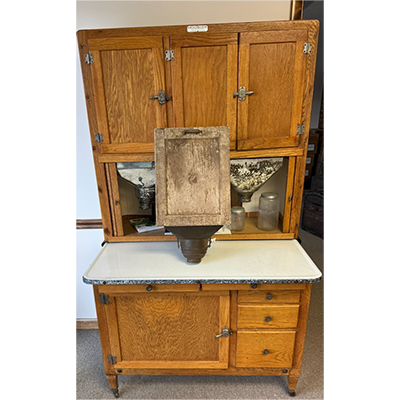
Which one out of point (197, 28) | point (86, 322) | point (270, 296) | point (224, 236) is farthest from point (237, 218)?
point (86, 322)

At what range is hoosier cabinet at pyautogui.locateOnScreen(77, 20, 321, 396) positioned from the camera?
4.47 feet

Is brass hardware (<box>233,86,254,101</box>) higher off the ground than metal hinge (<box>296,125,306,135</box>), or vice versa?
brass hardware (<box>233,86,254,101</box>)

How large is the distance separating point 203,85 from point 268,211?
85cm

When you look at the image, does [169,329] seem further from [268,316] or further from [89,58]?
[89,58]

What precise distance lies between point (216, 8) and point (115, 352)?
2086 mm

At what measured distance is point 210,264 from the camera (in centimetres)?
144

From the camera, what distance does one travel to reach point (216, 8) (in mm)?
1576

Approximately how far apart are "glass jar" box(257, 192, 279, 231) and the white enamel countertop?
122 millimetres

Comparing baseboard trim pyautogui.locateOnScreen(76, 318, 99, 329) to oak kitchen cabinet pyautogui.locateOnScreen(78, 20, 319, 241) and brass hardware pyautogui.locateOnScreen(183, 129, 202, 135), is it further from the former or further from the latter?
brass hardware pyautogui.locateOnScreen(183, 129, 202, 135)

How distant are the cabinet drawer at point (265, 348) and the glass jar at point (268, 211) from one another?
0.62 m

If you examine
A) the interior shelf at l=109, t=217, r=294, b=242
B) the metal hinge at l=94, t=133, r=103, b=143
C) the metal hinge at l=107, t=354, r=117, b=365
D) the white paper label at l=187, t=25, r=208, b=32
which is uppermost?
the white paper label at l=187, t=25, r=208, b=32

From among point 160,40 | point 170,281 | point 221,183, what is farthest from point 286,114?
point 170,281

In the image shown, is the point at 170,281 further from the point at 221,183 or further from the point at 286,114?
the point at 286,114

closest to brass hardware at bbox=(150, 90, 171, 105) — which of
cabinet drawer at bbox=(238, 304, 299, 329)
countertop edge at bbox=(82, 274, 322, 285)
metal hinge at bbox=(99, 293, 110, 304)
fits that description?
countertop edge at bbox=(82, 274, 322, 285)
